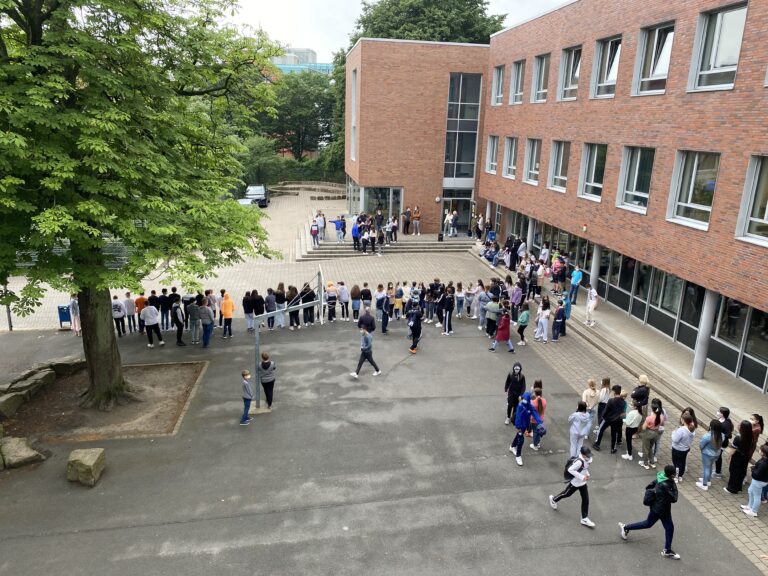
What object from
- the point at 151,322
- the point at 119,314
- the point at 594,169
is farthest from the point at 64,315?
the point at 594,169

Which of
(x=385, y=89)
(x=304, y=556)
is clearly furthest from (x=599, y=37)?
(x=304, y=556)

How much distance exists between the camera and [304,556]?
8047 millimetres

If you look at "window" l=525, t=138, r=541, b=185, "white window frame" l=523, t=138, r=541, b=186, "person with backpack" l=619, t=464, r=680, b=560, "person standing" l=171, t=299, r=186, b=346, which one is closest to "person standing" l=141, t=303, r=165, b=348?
"person standing" l=171, t=299, r=186, b=346

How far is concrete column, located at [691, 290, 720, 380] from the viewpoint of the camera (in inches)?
542

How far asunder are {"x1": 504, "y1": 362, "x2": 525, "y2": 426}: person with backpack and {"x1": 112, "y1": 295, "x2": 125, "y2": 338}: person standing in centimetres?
1190

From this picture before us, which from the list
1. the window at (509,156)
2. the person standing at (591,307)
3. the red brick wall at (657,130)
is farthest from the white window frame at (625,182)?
the window at (509,156)

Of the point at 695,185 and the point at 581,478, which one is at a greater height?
the point at 695,185

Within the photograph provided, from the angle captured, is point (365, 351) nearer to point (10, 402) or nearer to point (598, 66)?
point (10, 402)

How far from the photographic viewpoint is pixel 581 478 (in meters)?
8.48

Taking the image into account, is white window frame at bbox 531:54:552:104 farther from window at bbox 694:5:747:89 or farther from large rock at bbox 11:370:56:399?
large rock at bbox 11:370:56:399

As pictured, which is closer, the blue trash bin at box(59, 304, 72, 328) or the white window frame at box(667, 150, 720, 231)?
the white window frame at box(667, 150, 720, 231)

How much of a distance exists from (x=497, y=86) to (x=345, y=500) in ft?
78.7

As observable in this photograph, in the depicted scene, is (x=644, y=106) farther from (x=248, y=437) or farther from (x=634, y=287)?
(x=248, y=437)

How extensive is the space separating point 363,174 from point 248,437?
885 inches
